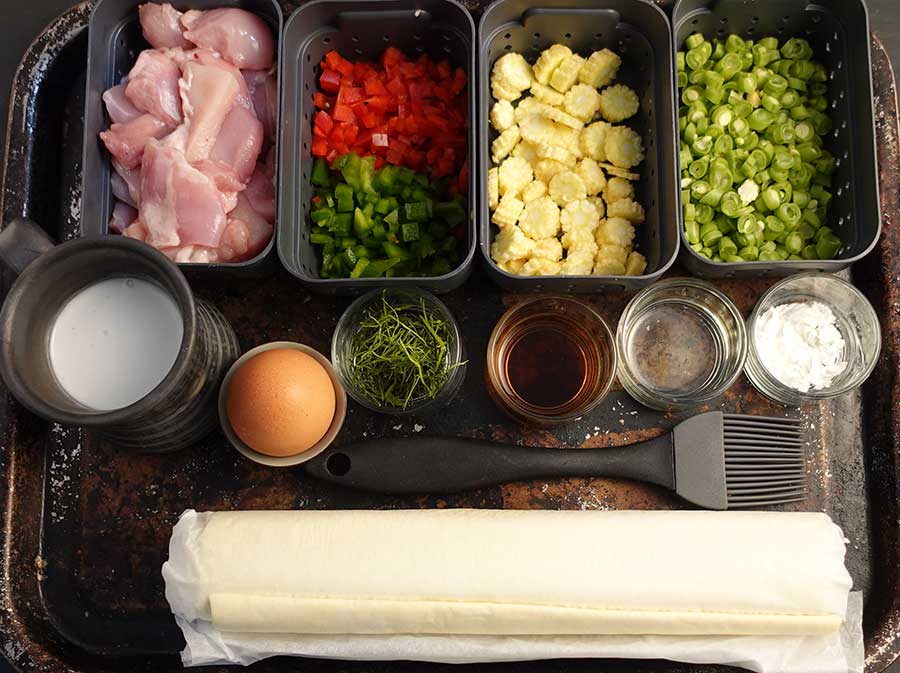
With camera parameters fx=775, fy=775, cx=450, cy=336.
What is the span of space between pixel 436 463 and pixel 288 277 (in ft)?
1.65

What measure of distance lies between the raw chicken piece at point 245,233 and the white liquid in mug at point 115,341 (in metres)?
0.23

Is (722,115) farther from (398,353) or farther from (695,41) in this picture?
(398,353)

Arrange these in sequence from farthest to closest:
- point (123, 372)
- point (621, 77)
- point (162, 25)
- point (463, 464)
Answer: point (621, 77)
point (162, 25)
point (463, 464)
point (123, 372)

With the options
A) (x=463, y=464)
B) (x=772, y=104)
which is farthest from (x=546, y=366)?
(x=772, y=104)

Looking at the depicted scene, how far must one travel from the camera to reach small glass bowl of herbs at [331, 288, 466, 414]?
1521mm

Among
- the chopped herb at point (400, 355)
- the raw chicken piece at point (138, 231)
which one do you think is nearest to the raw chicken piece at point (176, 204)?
the raw chicken piece at point (138, 231)

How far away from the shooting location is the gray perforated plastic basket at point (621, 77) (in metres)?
1.51

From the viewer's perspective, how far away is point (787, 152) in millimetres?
1633

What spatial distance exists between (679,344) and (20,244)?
130 centimetres

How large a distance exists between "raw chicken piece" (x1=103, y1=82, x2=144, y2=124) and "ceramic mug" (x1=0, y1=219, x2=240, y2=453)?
31 centimetres

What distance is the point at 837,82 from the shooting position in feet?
5.38

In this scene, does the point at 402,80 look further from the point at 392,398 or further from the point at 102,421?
the point at 102,421

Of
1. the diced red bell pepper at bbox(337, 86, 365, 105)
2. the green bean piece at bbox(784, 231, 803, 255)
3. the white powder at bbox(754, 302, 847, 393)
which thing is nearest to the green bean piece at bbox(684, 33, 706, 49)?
the green bean piece at bbox(784, 231, 803, 255)

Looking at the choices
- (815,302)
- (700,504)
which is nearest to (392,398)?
(700,504)
